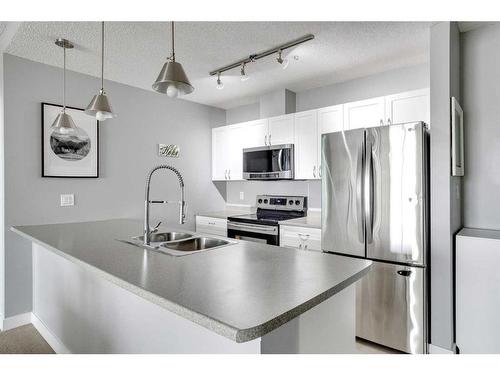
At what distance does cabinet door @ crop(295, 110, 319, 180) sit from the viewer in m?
3.33

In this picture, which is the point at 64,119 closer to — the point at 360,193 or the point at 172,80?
the point at 172,80

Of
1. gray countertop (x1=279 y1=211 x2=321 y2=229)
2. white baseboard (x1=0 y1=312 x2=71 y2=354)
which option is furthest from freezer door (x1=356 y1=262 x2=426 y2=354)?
white baseboard (x1=0 y1=312 x2=71 y2=354)

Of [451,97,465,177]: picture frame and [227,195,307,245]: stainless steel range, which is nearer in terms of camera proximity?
[451,97,465,177]: picture frame

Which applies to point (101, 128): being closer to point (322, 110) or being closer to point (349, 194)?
point (322, 110)

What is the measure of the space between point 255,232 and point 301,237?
23.8 inches

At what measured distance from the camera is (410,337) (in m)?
2.25

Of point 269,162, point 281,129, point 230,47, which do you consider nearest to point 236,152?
point 269,162

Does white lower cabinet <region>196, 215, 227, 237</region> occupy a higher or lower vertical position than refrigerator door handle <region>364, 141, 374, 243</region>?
lower

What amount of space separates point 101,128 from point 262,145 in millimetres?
1814

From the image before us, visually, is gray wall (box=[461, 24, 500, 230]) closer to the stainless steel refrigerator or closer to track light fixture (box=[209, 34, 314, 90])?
the stainless steel refrigerator

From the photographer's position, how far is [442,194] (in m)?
2.19

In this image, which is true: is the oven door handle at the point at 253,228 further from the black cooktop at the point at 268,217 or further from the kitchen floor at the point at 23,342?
the kitchen floor at the point at 23,342

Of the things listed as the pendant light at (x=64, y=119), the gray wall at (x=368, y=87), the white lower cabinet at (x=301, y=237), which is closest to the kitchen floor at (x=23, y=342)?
the pendant light at (x=64, y=119)

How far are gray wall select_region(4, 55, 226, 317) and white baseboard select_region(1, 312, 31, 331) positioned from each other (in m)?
0.05
